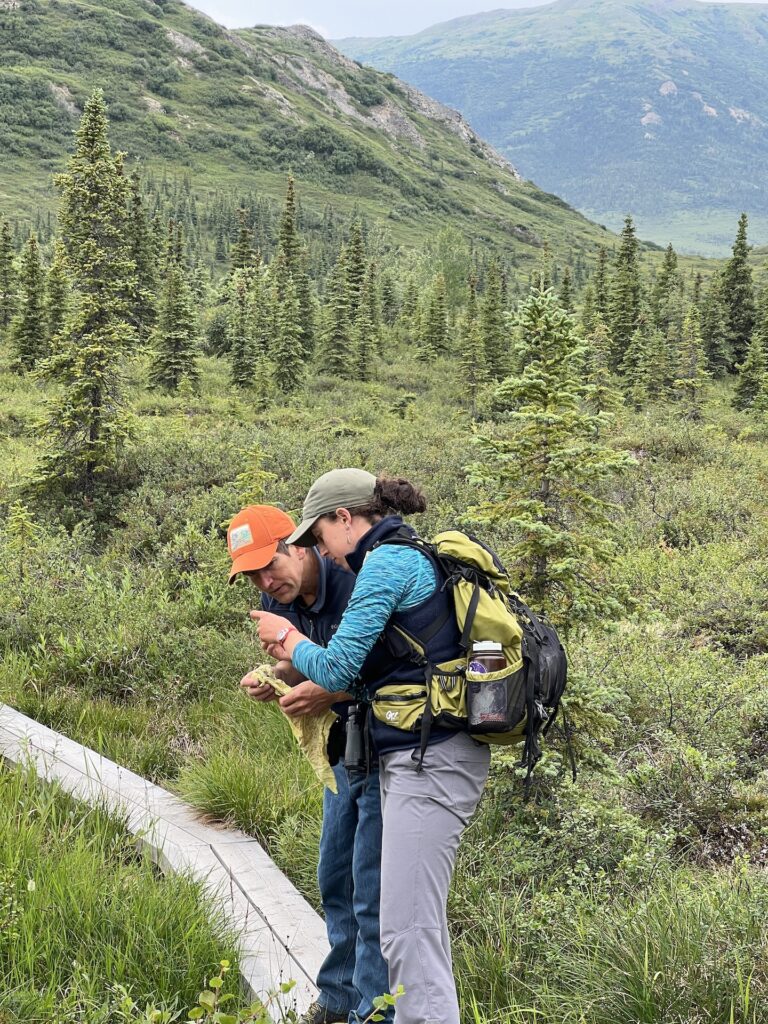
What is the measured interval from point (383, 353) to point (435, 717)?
38.8 meters

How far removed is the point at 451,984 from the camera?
2.65 meters

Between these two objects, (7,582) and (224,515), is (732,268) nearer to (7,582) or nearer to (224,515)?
(224,515)

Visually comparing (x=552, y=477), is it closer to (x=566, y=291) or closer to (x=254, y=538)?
(x=254, y=538)

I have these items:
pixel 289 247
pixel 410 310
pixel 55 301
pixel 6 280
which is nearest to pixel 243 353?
pixel 55 301

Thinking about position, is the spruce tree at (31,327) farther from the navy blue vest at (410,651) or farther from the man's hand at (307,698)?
the navy blue vest at (410,651)

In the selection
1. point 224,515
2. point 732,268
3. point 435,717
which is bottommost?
point 224,515

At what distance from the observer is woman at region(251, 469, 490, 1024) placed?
8.71ft

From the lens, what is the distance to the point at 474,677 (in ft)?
9.03

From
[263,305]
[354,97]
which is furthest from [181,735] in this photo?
[354,97]

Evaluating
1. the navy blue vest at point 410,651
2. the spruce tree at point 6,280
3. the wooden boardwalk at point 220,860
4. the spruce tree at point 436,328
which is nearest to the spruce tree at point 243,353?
the spruce tree at point 436,328

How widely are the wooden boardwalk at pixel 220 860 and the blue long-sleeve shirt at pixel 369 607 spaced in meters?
1.39

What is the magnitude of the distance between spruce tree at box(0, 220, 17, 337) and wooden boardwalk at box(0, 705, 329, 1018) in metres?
37.0

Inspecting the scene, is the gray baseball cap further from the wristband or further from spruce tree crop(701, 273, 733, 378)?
spruce tree crop(701, 273, 733, 378)

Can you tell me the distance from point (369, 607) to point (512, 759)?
224 centimetres
